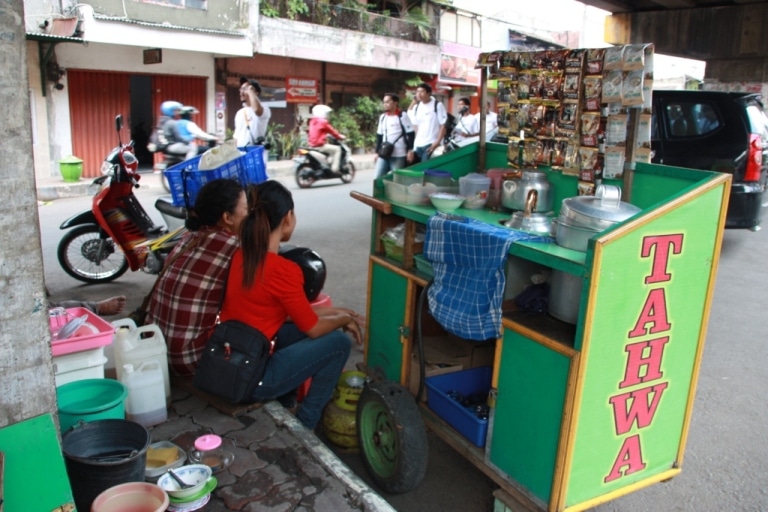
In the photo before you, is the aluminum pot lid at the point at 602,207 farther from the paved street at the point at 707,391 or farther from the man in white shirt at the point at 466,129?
the man in white shirt at the point at 466,129

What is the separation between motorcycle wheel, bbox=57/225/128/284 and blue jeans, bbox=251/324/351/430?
3.01 meters

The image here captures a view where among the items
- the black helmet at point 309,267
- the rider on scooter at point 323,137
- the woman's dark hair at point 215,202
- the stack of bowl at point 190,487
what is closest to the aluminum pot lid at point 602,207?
the black helmet at point 309,267

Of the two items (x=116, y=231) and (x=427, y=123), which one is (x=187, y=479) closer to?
(x=116, y=231)

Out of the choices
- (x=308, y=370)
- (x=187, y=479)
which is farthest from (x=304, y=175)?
(x=187, y=479)

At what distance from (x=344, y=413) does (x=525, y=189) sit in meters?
1.43

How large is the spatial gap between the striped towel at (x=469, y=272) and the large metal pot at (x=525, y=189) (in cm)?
47

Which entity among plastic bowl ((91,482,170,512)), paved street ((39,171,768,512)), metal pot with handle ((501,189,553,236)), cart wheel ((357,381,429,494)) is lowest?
paved street ((39,171,768,512))

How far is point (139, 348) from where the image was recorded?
2869 mm

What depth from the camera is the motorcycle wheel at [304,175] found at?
11117mm

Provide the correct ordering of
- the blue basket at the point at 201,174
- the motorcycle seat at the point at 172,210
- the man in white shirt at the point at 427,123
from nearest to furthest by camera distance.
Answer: the blue basket at the point at 201,174 < the motorcycle seat at the point at 172,210 < the man in white shirt at the point at 427,123

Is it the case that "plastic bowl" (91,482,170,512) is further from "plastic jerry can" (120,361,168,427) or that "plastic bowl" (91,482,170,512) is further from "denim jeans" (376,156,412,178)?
"denim jeans" (376,156,412,178)

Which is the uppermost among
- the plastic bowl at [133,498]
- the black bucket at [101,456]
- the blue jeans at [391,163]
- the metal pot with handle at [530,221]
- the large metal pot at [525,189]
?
the large metal pot at [525,189]

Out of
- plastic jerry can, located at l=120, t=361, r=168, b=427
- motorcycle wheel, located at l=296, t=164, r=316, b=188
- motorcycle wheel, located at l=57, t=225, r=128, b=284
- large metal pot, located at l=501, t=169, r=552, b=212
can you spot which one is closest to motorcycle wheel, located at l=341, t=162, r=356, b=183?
motorcycle wheel, located at l=296, t=164, r=316, b=188

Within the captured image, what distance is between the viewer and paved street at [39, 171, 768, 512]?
291cm
